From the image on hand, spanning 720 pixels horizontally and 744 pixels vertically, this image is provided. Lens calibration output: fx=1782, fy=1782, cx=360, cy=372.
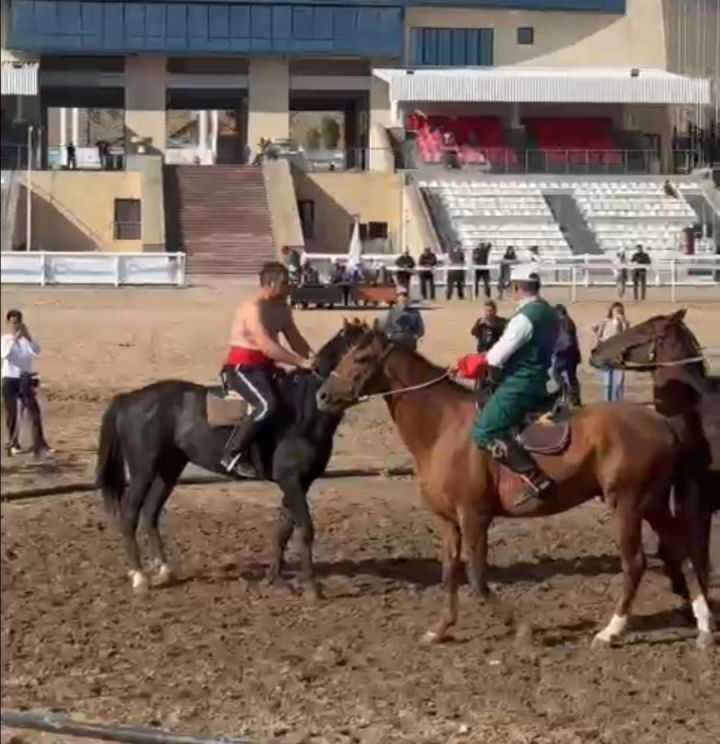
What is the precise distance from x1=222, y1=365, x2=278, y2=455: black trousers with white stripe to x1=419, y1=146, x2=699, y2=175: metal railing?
1830 inches

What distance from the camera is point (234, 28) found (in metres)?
61.6

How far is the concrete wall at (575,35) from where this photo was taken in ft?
212

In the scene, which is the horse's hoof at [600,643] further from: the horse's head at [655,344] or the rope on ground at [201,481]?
the rope on ground at [201,481]

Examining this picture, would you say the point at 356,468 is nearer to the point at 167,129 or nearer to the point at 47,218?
the point at 47,218

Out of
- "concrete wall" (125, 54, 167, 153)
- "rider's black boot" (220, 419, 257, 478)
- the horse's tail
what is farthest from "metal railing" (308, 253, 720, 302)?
"rider's black boot" (220, 419, 257, 478)

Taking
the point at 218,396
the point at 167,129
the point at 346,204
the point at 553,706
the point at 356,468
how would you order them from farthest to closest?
the point at 167,129 < the point at 346,204 < the point at 356,468 < the point at 218,396 < the point at 553,706

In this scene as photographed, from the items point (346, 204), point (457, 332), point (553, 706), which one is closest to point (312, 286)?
point (457, 332)

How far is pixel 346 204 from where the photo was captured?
55.9 m

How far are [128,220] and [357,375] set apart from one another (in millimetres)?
43202

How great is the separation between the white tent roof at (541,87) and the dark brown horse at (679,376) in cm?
5101

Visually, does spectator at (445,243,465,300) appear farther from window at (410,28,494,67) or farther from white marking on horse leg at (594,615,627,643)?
white marking on horse leg at (594,615,627,643)

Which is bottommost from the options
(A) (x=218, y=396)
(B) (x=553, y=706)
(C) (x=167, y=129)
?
(B) (x=553, y=706)

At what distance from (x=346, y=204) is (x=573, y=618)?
46.3 meters

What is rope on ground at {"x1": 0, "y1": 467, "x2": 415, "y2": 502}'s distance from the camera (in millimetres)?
14203
